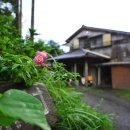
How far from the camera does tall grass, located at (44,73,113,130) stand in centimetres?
291

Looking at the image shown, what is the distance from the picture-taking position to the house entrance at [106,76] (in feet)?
65.9

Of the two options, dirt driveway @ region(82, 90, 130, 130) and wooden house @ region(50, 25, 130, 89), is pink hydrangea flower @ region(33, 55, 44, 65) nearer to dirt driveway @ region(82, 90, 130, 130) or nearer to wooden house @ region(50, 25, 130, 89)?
dirt driveway @ region(82, 90, 130, 130)

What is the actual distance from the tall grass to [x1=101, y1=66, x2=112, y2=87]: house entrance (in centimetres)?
1688

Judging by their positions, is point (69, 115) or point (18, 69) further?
point (69, 115)

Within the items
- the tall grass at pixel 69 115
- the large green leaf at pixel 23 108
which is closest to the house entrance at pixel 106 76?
the tall grass at pixel 69 115

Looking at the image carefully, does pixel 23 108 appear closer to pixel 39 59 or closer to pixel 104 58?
pixel 39 59

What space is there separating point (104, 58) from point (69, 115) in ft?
58.1

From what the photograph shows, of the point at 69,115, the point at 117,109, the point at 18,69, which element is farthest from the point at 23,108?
the point at 117,109

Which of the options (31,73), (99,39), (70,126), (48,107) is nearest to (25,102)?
(31,73)

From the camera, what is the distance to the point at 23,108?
35cm

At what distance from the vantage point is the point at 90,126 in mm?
2955

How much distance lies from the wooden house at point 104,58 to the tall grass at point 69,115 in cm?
1419

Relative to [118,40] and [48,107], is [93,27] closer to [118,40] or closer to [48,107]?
[118,40]

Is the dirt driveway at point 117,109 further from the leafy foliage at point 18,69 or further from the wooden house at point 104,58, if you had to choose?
the wooden house at point 104,58
